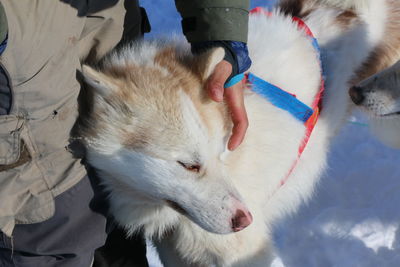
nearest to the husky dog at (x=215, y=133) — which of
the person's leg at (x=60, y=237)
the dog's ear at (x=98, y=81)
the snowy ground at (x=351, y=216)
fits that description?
the dog's ear at (x=98, y=81)

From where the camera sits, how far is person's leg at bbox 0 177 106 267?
135cm

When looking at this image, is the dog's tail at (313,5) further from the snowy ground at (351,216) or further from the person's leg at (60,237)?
the person's leg at (60,237)

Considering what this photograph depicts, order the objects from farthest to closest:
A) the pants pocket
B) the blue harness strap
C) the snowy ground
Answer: the snowy ground → the blue harness strap → the pants pocket

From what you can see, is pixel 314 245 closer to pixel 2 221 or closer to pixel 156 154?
pixel 156 154

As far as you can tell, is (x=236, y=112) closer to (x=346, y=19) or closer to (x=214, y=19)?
(x=214, y=19)

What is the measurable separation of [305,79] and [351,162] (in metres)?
1.25

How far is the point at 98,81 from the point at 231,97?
1.32 feet

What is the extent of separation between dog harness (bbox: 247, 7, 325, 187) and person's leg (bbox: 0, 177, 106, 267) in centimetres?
67

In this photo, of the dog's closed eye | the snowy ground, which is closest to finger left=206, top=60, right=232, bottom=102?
the dog's closed eye

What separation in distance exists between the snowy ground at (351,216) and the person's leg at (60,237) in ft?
3.41

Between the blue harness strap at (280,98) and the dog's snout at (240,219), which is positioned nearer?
the dog's snout at (240,219)

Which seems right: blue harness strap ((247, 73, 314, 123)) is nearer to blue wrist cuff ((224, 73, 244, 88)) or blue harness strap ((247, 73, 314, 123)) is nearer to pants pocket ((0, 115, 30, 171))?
blue wrist cuff ((224, 73, 244, 88))

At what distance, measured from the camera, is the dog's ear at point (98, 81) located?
1228mm

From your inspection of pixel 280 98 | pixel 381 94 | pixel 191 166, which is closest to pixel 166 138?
pixel 191 166
